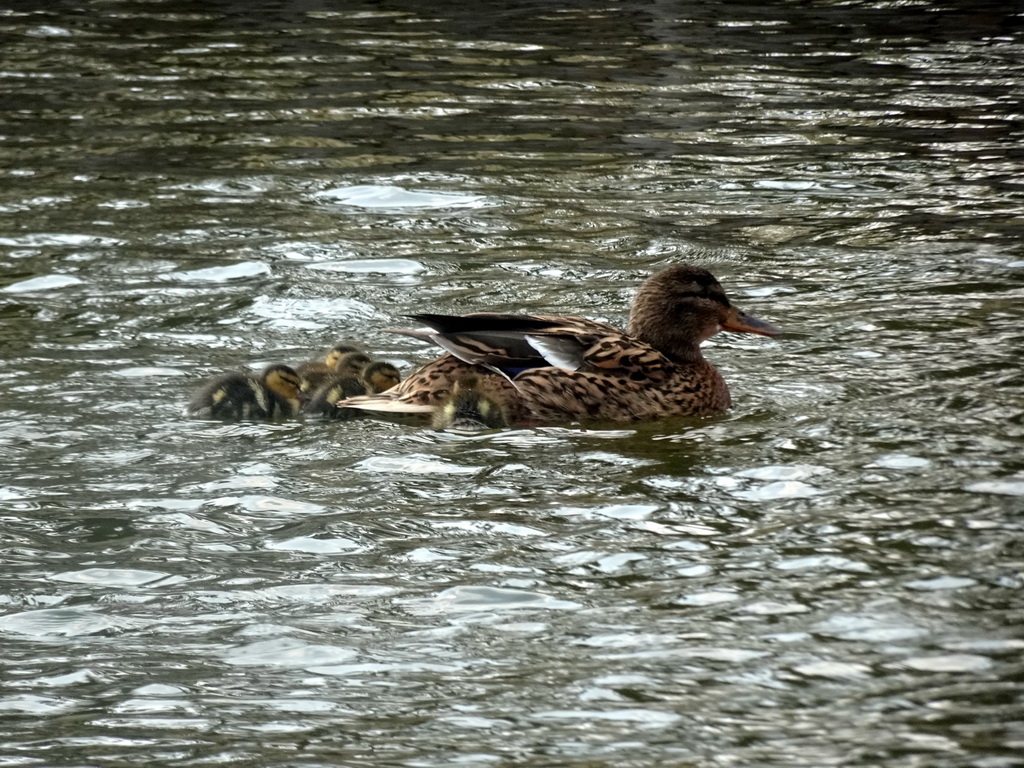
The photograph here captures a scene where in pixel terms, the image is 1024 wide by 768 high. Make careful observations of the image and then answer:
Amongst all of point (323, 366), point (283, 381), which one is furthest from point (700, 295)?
point (283, 381)

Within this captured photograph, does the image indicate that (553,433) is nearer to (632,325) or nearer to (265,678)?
(632,325)

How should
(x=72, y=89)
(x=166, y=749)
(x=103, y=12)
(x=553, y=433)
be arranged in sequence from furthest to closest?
(x=103, y=12) → (x=72, y=89) → (x=553, y=433) → (x=166, y=749)

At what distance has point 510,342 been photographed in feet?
23.8

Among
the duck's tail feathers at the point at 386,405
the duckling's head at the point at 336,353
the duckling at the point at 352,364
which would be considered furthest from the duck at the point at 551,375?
the duckling's head at the point at 336,353

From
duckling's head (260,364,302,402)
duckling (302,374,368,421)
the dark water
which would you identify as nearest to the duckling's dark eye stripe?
the dark water

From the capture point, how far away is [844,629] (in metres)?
4.82

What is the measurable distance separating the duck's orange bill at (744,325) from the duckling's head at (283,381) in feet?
6.27

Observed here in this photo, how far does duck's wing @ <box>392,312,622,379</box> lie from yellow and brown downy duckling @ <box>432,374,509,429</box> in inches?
5.8

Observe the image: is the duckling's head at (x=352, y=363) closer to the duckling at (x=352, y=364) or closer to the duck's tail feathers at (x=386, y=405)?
the duckling at (x=352, y=364)

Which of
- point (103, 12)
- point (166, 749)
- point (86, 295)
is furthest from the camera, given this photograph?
point (103, 12)

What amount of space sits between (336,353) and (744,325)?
1798 mm

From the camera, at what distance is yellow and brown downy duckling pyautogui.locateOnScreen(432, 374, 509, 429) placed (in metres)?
6.99

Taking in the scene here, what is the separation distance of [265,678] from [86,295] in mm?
4569

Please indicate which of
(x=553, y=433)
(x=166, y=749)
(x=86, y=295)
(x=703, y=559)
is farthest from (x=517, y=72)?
(x=166, y=749)
